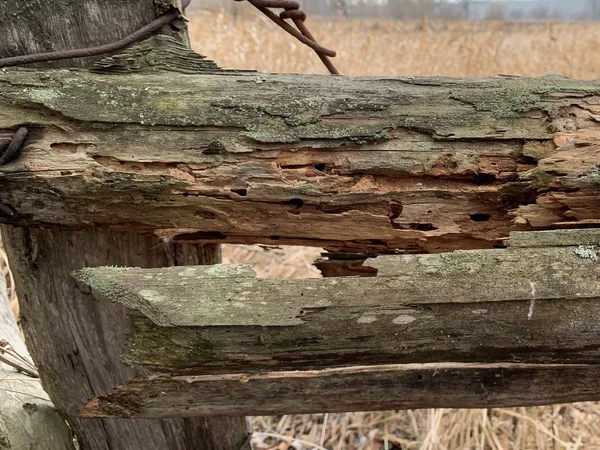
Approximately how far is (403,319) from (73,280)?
0.72m

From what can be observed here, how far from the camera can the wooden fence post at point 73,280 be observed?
1.02m

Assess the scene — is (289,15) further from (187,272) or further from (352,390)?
(352,390)

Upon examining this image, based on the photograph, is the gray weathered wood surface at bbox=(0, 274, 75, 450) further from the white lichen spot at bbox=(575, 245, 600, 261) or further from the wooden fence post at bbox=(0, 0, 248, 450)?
the white lichen spot at bbox=(575, 245, 600, 261)

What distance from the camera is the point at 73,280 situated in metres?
1.17

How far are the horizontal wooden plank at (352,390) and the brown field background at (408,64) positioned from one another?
1.53 metres

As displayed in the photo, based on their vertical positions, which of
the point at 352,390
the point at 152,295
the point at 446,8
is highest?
the point at 446,8

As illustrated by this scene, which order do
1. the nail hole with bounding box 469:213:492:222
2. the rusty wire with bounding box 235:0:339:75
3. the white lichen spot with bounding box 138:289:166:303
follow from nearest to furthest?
the white lichen spot with bounding box 138:289:166:303 < the nail hole with bounding box 469:213:492:222 < the rusty wire with bounding box 235:0:339:75

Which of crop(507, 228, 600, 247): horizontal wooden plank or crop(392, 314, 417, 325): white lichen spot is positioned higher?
crop(507, 228, 600, 247): horizontal wooden plank

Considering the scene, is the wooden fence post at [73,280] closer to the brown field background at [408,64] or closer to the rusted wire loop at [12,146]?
the rusted wire loop at [12,146]

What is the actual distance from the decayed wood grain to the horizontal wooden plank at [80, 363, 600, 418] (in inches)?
6.8

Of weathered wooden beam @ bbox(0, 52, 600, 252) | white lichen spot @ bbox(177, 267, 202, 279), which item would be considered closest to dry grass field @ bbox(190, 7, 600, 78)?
weathered wooden beam @ bbox(0, 52, 600, 252)

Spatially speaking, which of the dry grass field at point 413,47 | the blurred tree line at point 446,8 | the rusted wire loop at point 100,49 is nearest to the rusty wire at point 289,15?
the rusted wire loop at point 100,49

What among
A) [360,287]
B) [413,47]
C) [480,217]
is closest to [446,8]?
[413,47]

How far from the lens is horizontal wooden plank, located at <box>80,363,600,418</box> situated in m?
1.02
